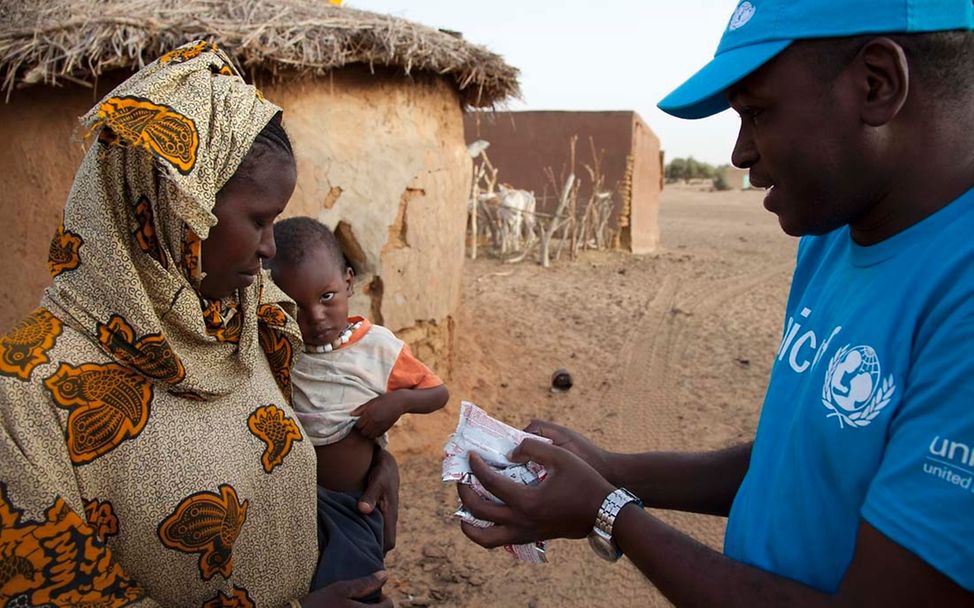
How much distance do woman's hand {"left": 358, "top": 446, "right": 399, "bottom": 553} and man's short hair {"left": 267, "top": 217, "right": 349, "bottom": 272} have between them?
2.34 feet

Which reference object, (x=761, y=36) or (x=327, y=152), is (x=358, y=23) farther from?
(x=761, y=36)

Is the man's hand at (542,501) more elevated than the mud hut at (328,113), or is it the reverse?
the mud hut at (328,113)

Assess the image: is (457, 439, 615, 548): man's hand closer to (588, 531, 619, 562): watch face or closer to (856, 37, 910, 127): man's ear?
(588, 531, 619, 562): watch face

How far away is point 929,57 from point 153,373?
1531mm

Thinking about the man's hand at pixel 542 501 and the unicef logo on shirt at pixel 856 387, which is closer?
the unicef logo on shirt at pixel 856 387

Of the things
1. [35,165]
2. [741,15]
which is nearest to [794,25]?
[741,15]

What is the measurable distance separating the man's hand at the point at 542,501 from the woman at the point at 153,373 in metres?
0.47

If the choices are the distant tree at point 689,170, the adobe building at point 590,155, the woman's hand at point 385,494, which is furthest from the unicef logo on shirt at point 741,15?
the distant tree at point 689,170

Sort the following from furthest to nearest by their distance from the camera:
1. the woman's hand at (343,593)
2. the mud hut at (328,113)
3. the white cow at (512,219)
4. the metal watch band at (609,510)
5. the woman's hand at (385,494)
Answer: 1. the white cow at (512,219)
2. the mud hut at (328,113)
3. the woman's hand at (385,494)
4. the woman's hand at (343,593)
5. the metal watch band at (609,510)

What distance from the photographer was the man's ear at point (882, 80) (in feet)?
3.75

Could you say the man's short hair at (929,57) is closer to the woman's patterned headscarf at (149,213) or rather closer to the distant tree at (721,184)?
the woman's patterned headscarf at (149,213)

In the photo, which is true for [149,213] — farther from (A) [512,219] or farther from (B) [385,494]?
(A) [512,219]

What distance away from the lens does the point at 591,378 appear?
697 cm

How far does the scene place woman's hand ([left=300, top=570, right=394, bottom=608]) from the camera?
1767mm
